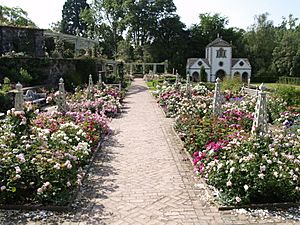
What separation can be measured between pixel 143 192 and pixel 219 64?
47368 millimetres

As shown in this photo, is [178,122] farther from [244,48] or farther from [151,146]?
[244,48]

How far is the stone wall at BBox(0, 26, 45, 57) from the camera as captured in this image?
23.7m

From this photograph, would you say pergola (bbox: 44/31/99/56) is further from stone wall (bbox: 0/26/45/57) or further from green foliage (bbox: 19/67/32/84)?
green foliage (bbox: 19/67/32/84)

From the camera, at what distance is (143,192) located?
17.3ft

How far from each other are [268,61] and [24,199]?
55.7 m

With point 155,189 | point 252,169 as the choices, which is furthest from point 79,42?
point 252,169

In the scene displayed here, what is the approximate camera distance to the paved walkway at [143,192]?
14.1 feet

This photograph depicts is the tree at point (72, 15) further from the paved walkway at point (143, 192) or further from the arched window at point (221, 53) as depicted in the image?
the paved walkway at point (143, 192)

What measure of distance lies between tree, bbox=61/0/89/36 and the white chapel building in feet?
69.3

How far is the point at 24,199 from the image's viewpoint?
4.68 metres

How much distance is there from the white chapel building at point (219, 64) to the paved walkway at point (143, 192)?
41854mm

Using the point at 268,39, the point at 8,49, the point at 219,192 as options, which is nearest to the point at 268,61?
the point at 268,39

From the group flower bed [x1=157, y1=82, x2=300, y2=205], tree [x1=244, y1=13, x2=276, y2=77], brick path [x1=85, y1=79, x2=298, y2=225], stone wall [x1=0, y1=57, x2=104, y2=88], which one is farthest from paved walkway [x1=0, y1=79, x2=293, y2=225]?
tree [x1=244, y1=13, x2=276, y2=77]

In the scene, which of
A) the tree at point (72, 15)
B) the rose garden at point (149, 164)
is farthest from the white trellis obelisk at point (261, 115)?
the tree at point (72, 15)
